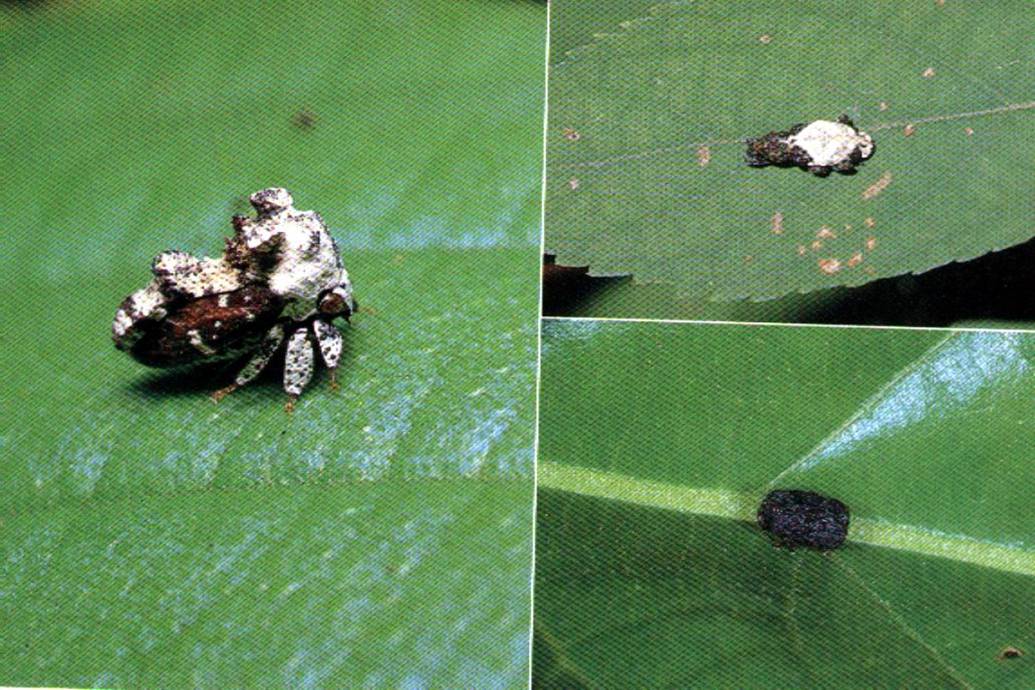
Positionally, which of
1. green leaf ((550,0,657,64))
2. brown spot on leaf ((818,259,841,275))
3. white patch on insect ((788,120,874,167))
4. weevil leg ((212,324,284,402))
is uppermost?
green leaf ((550,0,657,64))

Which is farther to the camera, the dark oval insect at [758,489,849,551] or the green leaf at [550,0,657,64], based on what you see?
the green leaf at [550,0,657,64]

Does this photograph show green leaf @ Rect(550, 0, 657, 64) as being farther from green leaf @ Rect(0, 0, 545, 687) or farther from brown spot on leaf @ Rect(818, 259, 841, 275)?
brown spot on leaf @ Rect(818, 259, 841, 275)

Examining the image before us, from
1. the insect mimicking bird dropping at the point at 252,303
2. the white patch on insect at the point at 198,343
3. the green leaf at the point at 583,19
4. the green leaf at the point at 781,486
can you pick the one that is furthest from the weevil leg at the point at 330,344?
the green leaf at the point at 583,19

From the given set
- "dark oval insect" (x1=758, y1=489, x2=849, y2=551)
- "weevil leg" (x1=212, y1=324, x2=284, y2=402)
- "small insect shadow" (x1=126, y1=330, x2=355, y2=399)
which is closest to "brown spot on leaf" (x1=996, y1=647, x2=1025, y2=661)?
"dark oval insect" (x1=758, y1=489, x2=849, y2=551)

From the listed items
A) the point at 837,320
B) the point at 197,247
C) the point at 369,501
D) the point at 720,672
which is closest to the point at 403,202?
the point at 197,247

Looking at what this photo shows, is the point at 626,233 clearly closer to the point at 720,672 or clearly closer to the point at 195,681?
the point at 720,672
